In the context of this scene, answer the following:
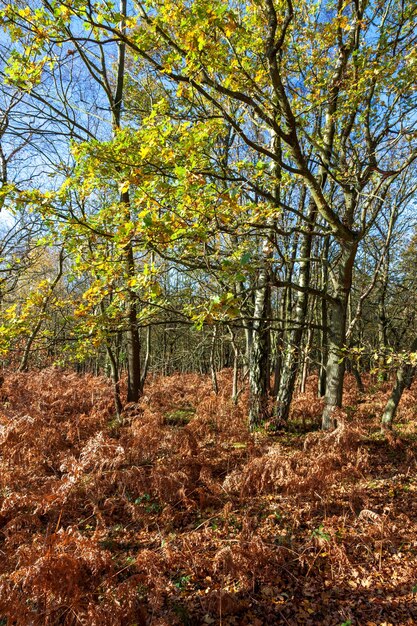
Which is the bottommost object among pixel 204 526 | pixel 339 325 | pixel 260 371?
pixel 204 526

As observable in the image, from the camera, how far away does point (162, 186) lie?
3.76 metres

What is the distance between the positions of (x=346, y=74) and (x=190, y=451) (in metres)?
6.59

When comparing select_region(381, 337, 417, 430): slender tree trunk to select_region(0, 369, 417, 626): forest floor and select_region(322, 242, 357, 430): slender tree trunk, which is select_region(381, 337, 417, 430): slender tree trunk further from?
select_region(322, 242, 357, 430): slender tree trunk

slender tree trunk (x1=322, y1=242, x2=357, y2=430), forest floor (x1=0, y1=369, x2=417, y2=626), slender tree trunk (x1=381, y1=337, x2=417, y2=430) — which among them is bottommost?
forest floor (x1=0, y1=369, x2=417, y2=626)

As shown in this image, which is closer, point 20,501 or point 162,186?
point 162,186

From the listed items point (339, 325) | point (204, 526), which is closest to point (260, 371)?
point (339, 325)

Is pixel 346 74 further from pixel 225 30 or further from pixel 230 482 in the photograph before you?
pixel 230 482

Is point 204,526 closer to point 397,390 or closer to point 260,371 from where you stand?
point 260,371

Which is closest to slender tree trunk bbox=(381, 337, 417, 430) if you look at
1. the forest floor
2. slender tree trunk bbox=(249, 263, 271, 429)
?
the forest floor

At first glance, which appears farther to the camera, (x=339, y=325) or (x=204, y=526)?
(x=339, y=325)

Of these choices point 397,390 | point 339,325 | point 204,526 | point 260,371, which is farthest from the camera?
point 260,371

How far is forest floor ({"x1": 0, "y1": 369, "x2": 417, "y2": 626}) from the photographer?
3334 mm

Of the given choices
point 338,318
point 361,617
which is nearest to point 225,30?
point 338,318

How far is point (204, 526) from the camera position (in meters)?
4.55
